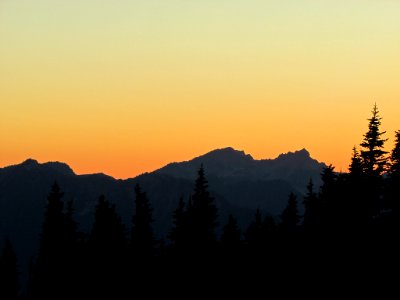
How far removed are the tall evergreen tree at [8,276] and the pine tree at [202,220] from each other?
1572 inches

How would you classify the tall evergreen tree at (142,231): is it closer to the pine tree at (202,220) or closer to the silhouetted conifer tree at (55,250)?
the pine tree at (202,220)

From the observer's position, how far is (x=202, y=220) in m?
71.0

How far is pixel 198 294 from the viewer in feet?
226

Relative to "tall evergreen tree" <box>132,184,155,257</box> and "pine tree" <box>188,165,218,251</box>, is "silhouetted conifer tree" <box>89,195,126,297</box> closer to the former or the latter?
"tall evergreen tree" <box>132,184,155,257</box>

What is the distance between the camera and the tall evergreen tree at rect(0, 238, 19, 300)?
327 feet

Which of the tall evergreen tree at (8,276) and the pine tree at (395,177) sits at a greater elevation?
the pine tree at (395,177)

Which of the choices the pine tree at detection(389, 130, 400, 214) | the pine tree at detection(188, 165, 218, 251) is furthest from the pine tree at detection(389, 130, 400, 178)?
the pine tree at detection(188, 165, 218, 251)

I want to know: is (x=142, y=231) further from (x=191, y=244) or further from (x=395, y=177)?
(x=395, y=177)

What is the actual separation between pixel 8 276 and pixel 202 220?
42.1 metres

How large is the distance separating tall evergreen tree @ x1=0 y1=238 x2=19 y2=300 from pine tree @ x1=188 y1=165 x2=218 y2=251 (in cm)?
3994

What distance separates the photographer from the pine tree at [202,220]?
70.2 m

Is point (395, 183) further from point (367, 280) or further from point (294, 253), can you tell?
point (367, 280)

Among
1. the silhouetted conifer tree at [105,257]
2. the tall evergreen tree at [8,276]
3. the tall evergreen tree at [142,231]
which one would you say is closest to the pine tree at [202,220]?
the silhouetted conifer tree at [105,257]

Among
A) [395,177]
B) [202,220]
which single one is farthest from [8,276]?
[395,177]
